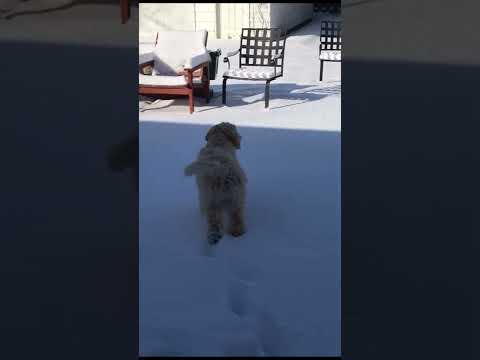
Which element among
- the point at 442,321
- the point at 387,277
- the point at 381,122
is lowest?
the point at 442,321

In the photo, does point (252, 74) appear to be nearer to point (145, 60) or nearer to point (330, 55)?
point (145, 60)

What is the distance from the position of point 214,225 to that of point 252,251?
24 centimetres

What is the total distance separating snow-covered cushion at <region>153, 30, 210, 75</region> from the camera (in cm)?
686

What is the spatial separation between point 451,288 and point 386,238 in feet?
0.89

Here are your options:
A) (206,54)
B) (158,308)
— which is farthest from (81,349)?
(206,54)

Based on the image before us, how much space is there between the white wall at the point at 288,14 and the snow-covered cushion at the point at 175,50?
6.12 meters

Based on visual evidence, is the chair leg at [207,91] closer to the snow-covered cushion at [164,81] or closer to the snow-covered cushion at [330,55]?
the snow-covered cushion at [164,81]

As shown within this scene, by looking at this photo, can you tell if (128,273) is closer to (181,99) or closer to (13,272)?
(13,272)

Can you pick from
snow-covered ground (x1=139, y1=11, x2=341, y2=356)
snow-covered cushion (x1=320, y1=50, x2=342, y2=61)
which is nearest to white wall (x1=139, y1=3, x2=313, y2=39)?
snow-covered cushion (x1=320, y1=50, x2=342, y2=61)

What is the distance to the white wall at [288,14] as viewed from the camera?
12820 mm

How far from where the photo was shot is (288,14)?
13.8 metres

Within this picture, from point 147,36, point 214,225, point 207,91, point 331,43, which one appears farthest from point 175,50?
point 147,36

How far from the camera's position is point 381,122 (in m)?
1.92

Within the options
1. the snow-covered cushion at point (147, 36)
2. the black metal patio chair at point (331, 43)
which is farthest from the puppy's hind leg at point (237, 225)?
the snow-covered cushion at point (147, 36)
